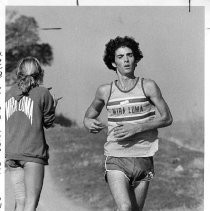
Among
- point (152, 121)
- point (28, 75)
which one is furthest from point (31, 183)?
point (152, 121)

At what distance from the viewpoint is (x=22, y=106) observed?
11.8 feet

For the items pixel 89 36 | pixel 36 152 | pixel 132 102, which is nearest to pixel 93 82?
pixel 89 36

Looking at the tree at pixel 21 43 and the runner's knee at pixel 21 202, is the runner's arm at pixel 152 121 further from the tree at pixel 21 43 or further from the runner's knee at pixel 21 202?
the tree at pixel 21 43

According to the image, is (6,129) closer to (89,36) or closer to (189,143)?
(89,36)

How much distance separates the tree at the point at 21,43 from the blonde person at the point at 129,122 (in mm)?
608

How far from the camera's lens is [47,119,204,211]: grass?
420 cm

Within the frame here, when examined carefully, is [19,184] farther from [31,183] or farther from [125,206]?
[125,206]

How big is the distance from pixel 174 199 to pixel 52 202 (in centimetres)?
96

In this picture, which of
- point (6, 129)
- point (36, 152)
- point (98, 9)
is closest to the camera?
point (36, 152)

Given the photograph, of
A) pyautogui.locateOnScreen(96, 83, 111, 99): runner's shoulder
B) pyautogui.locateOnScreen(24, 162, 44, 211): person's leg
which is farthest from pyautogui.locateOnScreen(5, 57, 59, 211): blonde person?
pyautogui.locateOnScreen(96, 83, 111, 99): runner's shoulder

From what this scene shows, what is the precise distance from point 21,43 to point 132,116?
44.7 inches
